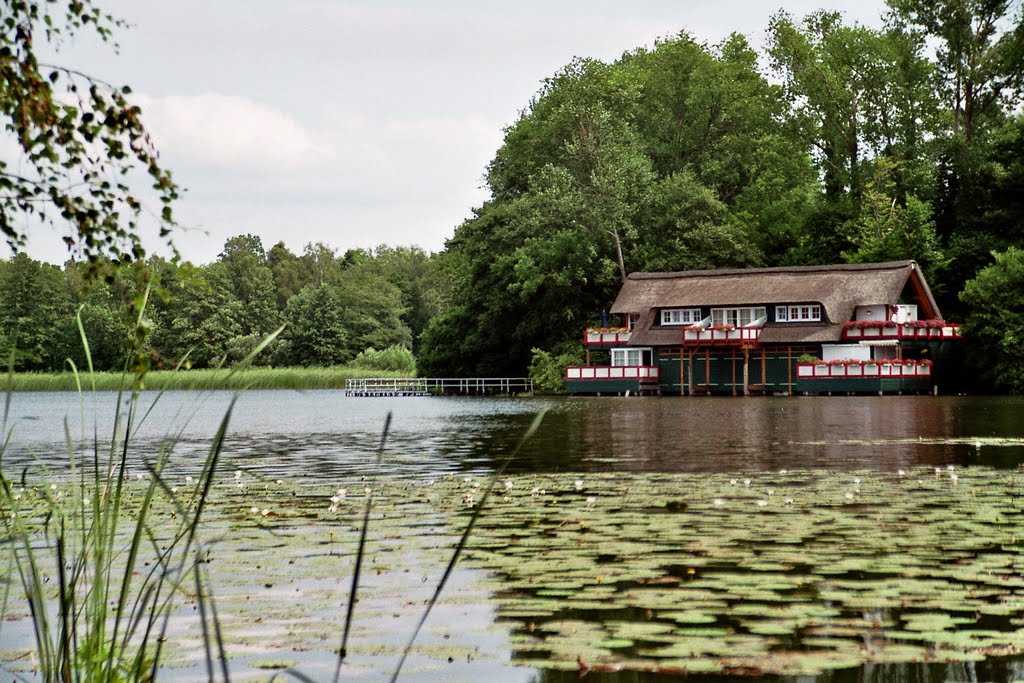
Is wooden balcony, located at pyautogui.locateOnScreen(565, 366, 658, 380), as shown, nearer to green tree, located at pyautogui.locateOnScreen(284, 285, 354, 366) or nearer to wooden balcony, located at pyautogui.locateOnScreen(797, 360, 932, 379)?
wooden balcony, located at pyautogui.locateOnScreen(797, 360, 932, 379)

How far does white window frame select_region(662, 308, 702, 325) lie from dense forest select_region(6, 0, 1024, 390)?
14.3 ft

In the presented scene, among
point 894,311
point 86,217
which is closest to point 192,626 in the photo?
point 86,217

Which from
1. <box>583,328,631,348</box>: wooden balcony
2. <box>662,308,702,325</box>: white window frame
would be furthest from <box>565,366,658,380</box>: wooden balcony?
<box>662,308,702,325</box>: white window frame

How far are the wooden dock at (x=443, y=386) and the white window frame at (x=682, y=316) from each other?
27.5 feet

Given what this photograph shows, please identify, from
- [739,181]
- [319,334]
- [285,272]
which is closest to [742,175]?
[739,181]

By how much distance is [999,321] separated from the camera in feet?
165

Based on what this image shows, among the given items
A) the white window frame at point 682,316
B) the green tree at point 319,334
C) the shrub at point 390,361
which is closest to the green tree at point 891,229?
the white window frame at point 682,316

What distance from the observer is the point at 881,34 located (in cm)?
6900

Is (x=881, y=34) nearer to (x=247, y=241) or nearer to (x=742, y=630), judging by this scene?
(x=742, y=630)

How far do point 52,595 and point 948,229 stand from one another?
59.7 metres

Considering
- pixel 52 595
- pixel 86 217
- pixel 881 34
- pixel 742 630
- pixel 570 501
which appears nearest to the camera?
pixel 86 217

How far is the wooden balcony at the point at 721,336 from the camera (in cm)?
5694

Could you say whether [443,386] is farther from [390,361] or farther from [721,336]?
[390,361]

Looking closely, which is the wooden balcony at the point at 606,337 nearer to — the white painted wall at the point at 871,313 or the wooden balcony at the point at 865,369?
the wooden balcony at the point at 865,369
